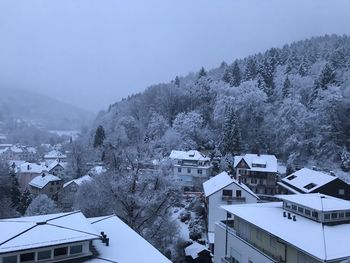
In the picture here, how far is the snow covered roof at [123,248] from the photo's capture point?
473 inches

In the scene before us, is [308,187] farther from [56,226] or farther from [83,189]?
[56,226]

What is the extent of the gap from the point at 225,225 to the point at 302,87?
48.0 metres

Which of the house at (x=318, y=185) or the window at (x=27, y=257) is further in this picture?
the house at (x=318, y=185)

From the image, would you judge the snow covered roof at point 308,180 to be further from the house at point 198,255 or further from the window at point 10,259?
the window at point 10,259

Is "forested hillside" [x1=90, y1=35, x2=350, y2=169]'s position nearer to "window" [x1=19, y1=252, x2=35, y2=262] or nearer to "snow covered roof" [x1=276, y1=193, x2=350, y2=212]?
"snow covered roof" [x1=276, y1=193, x2=350, y2=212]

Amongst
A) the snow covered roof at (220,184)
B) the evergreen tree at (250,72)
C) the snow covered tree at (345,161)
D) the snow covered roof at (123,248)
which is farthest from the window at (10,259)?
the evergreen tree at (250,72)

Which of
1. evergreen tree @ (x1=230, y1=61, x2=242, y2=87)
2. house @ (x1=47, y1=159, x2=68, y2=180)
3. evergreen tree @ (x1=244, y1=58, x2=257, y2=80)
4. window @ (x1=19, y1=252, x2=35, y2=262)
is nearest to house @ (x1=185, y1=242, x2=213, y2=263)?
window @ (x1=19, y1=252, x2=35, y2=262)

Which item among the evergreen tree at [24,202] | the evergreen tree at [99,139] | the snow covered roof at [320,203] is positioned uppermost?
the evergreen tree at [99,139]

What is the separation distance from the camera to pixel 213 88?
6838 centimetres

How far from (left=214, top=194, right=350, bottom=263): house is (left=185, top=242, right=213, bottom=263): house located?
7428 millimetres

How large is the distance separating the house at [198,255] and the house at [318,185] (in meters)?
13.3

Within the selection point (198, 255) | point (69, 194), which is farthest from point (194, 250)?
point (69, 194)

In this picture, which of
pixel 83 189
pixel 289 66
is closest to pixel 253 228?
pixel 83 189

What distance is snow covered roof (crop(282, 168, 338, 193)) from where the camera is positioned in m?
35.2
